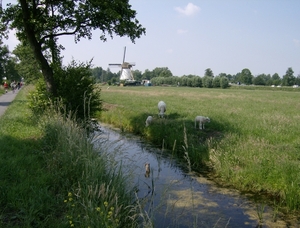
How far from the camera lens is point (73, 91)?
13227mm

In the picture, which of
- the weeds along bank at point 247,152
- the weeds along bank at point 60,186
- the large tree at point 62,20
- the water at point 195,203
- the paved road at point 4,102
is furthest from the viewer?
the paved road at point 4,102

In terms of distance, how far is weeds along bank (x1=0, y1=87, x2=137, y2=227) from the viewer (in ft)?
14.5

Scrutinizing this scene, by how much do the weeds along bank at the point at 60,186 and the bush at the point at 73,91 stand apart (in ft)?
14.7

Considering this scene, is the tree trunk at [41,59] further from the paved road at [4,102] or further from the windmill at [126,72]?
the windmill at [126,72]

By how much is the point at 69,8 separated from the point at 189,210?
1096cm

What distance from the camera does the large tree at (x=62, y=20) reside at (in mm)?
12461

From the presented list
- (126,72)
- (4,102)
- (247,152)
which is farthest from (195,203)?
(126,72)

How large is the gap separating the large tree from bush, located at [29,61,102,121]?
0.60 m

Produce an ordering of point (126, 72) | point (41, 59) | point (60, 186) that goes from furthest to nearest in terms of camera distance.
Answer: point (126, 72), point (41, 59), point (60, 186)

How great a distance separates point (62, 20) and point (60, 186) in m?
9.84

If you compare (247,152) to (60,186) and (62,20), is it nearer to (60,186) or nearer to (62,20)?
(60,186)

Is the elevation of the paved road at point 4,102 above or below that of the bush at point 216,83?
below

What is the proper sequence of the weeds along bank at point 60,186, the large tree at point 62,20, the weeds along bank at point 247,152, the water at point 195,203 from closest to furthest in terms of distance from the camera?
the weeds along bank at point 60,186
the water at point 195,203
the weeds along bank at point 247,152
the large tree at point 62,20

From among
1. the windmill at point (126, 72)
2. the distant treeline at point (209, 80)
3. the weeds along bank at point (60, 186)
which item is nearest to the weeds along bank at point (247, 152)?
the weeds along bank at point (60, 186)
